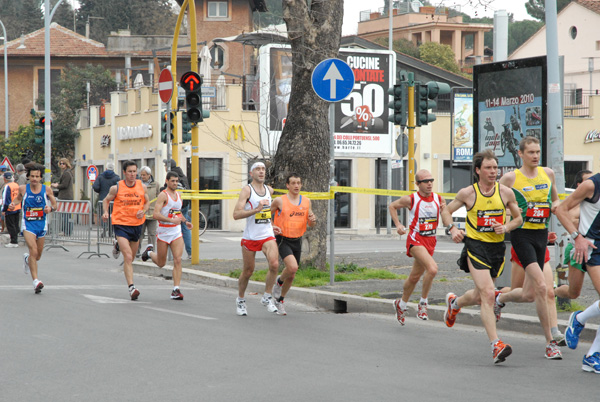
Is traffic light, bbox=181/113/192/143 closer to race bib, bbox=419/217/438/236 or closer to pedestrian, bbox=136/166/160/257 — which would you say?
pedestrian, bbox=136/166/160/257

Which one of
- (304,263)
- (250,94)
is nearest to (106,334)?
(304,263)

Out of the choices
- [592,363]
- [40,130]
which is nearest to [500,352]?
[592,363]

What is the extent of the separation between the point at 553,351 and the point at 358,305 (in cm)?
438

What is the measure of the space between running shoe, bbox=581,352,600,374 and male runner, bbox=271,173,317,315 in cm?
465

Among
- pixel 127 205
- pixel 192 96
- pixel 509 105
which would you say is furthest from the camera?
pixel 192 96

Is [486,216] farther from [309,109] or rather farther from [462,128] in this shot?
[462,128]

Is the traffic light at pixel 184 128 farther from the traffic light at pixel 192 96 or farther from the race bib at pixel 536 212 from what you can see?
the race bib at pixel 536 212

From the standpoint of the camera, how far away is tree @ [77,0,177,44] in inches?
3051

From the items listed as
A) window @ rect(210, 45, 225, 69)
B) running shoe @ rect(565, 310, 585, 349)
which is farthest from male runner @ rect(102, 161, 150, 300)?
window @ rect(210, 45, 225, 69)

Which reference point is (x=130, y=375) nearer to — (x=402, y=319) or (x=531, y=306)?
(x=402, y=319)

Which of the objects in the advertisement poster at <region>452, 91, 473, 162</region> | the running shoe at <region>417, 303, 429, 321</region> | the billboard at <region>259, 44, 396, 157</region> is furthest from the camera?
the advertisement poster at <region>452, 91, 473, 162</region>

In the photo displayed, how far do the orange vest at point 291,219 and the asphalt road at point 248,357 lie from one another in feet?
3.44

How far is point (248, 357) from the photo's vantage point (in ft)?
26.9

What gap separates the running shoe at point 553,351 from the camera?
8.25 m
